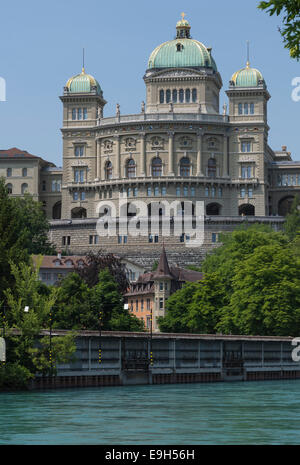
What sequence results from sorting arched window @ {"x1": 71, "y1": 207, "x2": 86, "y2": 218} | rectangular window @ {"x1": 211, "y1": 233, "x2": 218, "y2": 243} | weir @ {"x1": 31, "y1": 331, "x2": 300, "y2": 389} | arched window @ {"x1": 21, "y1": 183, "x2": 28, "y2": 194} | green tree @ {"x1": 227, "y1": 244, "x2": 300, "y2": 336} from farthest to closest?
arched window @ {"x1": 21, "y1": 183, "x2": 28, "y2": 194} < arched window @ {"x1": 71, "y1": 207, "x2": 86, "y2": 218} < rectangular window @ {"x1": 211, "y1": 233, "x2": 218, "y2": 243} < green tree @ {"x1": 227, "y1": 244, "x2": 300, "y2": 336} < weir @ {"x1": 31, "y1": 331, "x2": 300, "y2": 389}

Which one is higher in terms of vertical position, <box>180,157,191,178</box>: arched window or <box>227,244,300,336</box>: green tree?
<box>180,157,191,178</box>: arched window

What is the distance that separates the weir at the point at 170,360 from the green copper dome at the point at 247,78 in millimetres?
86453

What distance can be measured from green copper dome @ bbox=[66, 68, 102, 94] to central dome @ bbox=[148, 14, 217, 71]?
930cm

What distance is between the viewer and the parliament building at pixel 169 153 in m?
170

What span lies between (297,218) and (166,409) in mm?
103962

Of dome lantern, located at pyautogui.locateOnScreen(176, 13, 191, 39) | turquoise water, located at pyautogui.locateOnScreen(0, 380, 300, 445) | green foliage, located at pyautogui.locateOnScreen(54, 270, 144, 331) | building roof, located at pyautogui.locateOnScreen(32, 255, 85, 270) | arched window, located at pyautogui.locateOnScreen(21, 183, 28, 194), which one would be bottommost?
turquoise water, located at pyautogui.locateOnScreen(0, 380, 300, 445)

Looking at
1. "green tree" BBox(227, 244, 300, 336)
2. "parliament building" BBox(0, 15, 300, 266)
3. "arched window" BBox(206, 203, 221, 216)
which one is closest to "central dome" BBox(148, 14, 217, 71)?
"parliament building" BBox(0, 15, 300, 266)

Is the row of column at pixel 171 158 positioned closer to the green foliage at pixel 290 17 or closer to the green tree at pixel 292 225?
the green tree at pixel 292 225

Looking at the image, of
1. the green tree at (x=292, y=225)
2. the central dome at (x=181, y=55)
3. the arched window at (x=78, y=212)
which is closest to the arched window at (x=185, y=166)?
the central dome at (x=181, y=55)

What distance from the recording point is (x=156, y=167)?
17175 centimetres

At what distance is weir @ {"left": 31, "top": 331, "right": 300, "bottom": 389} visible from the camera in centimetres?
7725

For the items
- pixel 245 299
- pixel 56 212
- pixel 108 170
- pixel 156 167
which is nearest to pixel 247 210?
pixel 156 167

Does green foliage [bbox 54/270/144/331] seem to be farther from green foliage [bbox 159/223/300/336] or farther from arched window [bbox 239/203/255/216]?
arched window [bbox 239/203/255/216]
